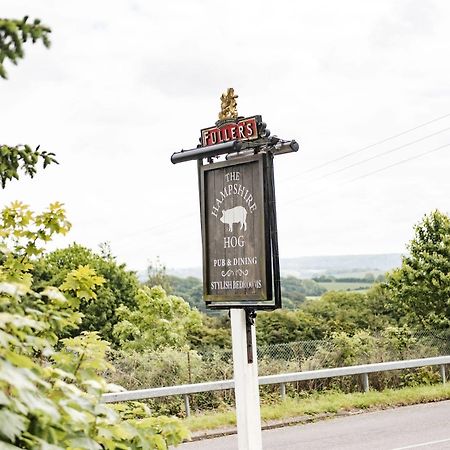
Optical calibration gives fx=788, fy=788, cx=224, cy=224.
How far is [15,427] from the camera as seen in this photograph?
1931mm

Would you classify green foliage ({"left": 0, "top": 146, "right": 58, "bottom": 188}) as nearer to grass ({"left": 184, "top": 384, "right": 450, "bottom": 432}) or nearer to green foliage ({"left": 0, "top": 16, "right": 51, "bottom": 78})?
green foliage ({"left": 0, "top": 16, "right": 51, "bottom": 78})

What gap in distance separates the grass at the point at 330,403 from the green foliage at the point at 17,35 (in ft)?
32.1

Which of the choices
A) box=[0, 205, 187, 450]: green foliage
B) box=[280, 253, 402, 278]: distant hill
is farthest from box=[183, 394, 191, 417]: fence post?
box=[280, 253, 402, 278]: distant hill

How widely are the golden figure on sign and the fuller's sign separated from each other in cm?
10

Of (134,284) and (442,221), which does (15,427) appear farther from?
(134,284)

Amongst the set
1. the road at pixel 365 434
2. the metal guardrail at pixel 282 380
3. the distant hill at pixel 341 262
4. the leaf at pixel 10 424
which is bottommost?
the road at pixel 365 434

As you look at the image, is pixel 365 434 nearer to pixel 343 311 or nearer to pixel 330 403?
pixel 330 403

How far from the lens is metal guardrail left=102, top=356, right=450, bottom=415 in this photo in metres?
11.9

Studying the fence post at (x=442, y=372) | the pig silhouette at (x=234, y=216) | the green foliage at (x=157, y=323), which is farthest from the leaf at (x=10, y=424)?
the green foliage at (x=157, y=323)

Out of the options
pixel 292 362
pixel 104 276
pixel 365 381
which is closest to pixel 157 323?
pixel 292 362

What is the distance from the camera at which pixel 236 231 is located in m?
6.91

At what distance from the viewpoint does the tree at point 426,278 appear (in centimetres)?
2547

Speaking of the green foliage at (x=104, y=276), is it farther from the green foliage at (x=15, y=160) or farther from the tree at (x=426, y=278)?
the green foliage at (x=15, y=160)

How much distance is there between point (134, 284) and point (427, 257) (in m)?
15.1
